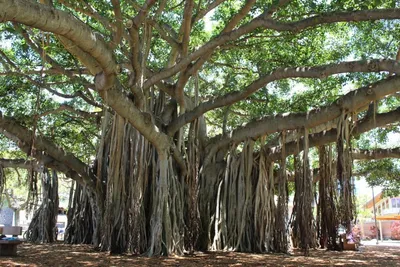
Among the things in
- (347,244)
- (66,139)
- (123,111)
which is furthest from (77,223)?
(347,244)

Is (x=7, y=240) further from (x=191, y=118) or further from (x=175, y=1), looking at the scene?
(x=175, y=1)

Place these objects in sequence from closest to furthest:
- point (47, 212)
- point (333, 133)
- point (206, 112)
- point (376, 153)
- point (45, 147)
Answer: point (333, 133) < point (45, 147) < point (206, 112) < point (376, 153) < point (47, 212)

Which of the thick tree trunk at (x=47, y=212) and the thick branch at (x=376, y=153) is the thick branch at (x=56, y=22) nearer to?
the thick branch at (x=376, y=153)

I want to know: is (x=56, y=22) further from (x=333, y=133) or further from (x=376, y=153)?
(x=376, y=153)

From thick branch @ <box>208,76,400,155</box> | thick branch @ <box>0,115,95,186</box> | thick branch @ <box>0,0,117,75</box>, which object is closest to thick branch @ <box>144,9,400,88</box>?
thick branch @ <box>208,76,400,155</box>

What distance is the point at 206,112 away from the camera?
759 centimetres

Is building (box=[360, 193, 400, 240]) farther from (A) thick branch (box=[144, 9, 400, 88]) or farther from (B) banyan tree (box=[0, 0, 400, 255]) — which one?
(A) thick branch (box=[144, 9, 400, 88])

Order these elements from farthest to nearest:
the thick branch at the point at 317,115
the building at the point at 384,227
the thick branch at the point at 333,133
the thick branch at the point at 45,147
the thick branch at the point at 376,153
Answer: the building at the point at 384,227
the thick branch at the point at 376,153
the thick branch at the point at 45,147
the thick branch at the point at 333,133
the thick branch at the point at 317,115

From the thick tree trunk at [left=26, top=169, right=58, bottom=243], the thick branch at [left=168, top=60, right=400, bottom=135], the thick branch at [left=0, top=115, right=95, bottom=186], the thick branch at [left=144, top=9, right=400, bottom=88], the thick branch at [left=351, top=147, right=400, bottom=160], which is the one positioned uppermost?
the thick branch at [left=144, top=9, right=400, bottom=88]

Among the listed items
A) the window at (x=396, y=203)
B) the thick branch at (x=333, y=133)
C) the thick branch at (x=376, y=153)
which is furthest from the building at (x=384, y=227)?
the thick branch at (x=333, y=133)

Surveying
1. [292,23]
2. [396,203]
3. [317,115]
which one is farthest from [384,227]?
[292,23]

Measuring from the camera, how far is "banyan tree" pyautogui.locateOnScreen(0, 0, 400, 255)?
5.54 metres

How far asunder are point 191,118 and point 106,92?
230 centimetres

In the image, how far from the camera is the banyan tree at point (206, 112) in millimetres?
5535
